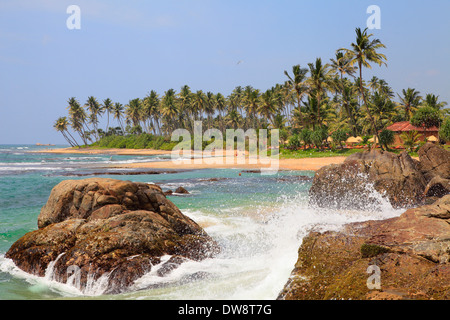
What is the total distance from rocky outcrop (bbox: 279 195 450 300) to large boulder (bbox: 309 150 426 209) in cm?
880

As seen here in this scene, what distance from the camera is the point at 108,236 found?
767 centimetres

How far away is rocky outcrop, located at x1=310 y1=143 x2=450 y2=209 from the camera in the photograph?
14.8m

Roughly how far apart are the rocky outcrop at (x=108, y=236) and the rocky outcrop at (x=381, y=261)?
357 cm

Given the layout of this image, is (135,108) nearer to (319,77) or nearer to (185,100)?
(185,100)

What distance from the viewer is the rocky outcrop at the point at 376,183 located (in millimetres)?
14828

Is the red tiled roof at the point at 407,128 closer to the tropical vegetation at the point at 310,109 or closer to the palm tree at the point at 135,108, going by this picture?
the tropical vegetation at the point at 310,109

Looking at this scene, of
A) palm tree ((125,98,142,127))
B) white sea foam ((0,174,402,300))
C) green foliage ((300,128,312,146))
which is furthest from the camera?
palm tree ((125,98,142,127))

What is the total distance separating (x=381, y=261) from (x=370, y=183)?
1126 cm

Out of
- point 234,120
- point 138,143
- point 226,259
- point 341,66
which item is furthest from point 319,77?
point 138,143

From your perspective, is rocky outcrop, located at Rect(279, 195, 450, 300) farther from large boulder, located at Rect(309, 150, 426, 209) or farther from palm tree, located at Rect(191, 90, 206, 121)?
palm tree, located at Rect(191, 90, 206, 121)

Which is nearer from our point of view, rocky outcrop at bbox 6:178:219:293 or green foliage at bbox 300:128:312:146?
rocky outcrop at bbox 6:178:219:293
